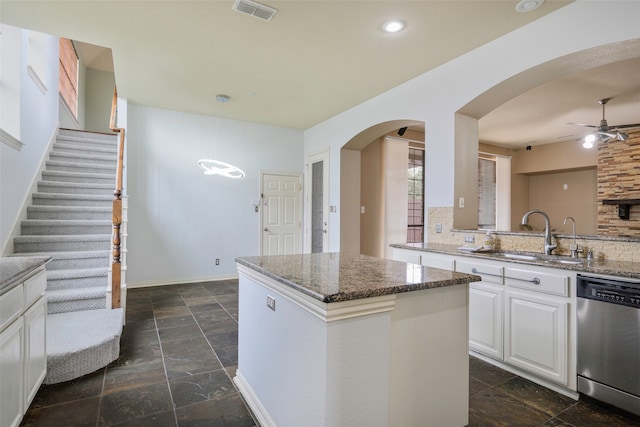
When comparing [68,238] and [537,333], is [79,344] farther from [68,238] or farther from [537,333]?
[537,333]

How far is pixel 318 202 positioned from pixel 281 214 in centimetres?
79

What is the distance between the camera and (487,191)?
789 cm

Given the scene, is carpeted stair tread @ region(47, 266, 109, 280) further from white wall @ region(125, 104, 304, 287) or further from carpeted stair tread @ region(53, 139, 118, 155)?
carpeted stair tread @ region(53, 139, 118, 155)

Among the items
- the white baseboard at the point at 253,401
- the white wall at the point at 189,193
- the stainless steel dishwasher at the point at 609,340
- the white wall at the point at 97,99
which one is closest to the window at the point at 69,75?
the white wall at the point at 97,99

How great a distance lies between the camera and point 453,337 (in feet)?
5.50

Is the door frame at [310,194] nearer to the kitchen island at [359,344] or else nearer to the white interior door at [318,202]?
the white interior door at [318,202]

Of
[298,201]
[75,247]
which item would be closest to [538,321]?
[75,247]

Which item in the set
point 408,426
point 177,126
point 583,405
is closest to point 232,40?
point 177,126

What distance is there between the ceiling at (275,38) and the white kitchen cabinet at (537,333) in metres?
2.27

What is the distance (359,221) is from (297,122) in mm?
2146

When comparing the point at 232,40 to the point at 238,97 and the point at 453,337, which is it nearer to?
the point at 238,97

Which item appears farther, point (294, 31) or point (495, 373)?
point (294, 31)

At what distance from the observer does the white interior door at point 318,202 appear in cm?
575

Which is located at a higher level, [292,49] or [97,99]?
[97,99]
